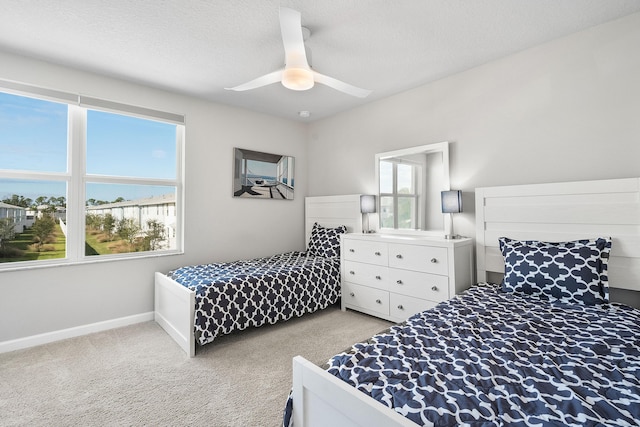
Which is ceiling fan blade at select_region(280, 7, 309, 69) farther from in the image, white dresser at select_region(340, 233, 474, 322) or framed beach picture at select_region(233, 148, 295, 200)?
framed beach picture at select_region(233, 148, 295, 200)

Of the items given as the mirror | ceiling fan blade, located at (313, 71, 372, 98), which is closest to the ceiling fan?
ceiling fan blade, located at (313, 71, 372, 98)

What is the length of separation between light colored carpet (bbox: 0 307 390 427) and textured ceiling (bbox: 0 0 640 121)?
243 centimetres

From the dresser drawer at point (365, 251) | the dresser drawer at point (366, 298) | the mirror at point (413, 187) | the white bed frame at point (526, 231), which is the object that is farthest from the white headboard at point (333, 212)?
the white bed frame at point (526, 231)

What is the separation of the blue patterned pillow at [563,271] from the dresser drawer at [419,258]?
1.57 feet

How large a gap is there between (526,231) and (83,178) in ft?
12.9

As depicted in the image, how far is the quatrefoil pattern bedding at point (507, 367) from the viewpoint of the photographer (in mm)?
941

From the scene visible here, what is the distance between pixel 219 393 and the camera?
191cm

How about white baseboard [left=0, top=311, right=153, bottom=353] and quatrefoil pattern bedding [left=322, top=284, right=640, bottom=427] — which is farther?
white baseboard [left=0, top=311, right=153, bottom=353]

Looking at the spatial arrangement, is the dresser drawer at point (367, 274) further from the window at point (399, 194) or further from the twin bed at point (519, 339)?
the twin bed at point (519, 339)

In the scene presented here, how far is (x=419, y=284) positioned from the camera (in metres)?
2.72

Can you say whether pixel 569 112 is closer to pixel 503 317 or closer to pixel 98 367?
pixel 503 317

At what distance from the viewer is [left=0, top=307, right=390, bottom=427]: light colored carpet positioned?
1.71m

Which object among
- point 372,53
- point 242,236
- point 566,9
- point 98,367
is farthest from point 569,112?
point 98,367

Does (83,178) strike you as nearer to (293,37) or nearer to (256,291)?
(256,291)
